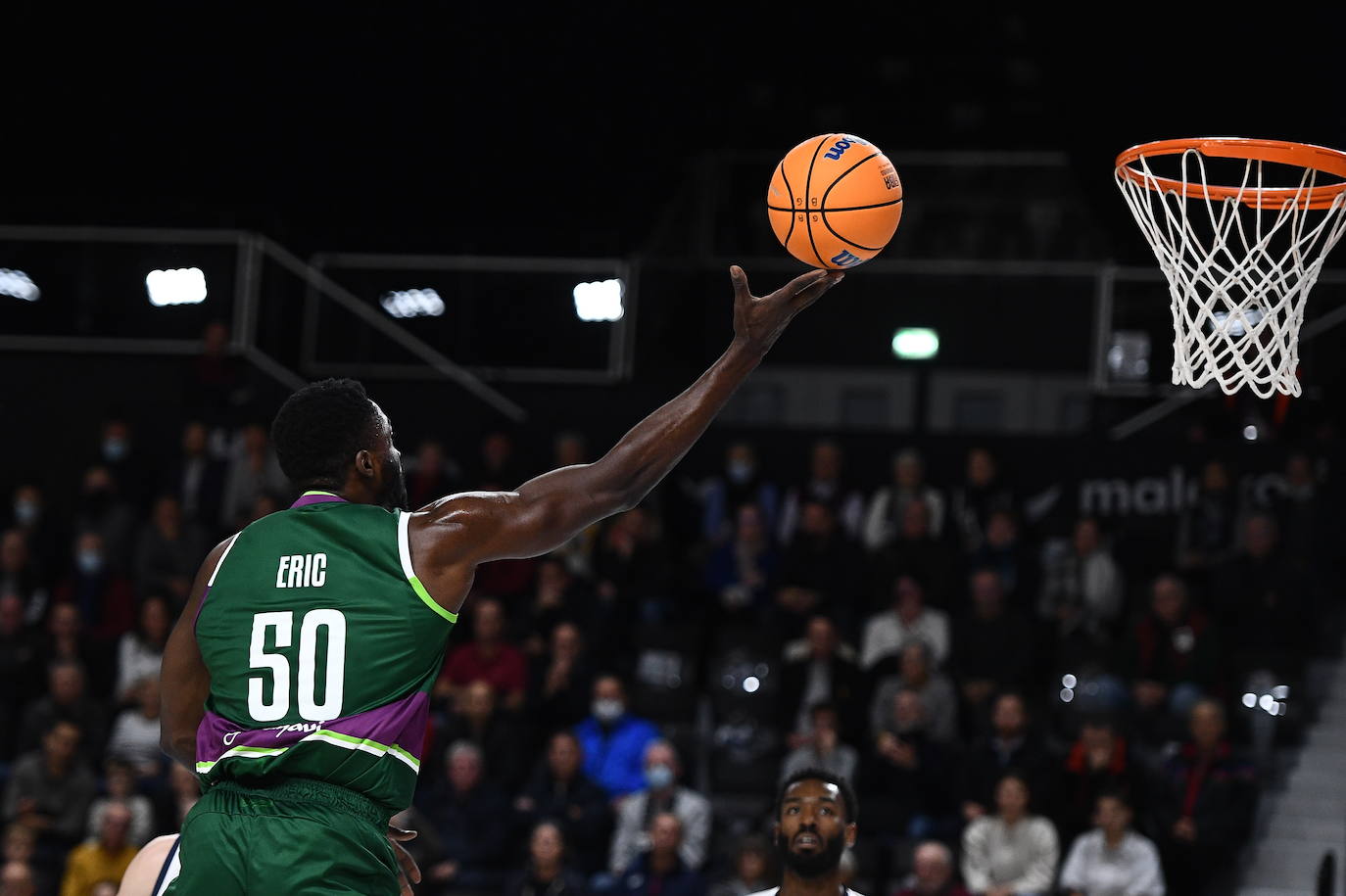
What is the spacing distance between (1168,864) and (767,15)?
1014cm

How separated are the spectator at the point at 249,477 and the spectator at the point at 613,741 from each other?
2.93 metres

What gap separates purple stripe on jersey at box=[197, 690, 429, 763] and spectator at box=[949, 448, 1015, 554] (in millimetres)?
9658

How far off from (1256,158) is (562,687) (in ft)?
23.0

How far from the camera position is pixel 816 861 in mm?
5074

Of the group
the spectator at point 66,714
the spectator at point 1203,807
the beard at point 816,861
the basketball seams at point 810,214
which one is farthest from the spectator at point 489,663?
the basketball seams at point 810,214

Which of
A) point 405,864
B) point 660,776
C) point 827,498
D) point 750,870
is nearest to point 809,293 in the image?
point 405,864

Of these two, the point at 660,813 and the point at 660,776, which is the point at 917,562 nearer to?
the point at 660,776

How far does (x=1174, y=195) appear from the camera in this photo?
21.8ft

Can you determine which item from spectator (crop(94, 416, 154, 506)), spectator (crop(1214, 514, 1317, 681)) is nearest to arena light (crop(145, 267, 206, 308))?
spectator (crop(94, 416, 154, 506))

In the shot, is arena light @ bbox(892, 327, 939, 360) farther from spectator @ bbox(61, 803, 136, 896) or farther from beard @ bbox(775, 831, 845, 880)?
beard @ bbox(775, 831, 845, 880)

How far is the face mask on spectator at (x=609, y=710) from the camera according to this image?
11.4m

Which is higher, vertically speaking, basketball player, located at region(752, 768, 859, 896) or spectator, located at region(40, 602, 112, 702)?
basketball player, located at region(752, 768, 859, 896)

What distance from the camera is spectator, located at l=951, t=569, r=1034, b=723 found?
1169cm

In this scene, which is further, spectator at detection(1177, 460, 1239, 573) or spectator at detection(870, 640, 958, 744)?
spectator at detection(1177, 460, 1239, 573)
